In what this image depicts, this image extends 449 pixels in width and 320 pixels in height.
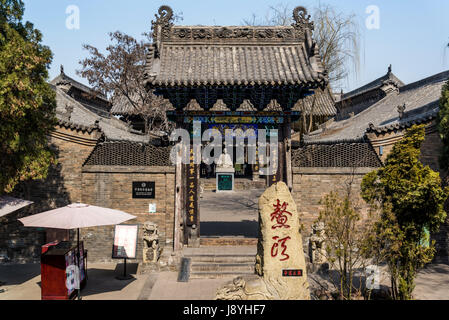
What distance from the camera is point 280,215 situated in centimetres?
697

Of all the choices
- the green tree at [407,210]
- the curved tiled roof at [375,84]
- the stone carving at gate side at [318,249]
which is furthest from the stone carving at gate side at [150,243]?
the curved tiled roof at [375,84]

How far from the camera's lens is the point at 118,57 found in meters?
21.3

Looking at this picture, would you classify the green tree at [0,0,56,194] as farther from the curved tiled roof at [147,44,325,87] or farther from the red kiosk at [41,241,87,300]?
the curved tiled roof at [147,44,325,87]

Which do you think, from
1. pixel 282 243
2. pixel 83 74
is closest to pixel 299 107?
pixel 83 74

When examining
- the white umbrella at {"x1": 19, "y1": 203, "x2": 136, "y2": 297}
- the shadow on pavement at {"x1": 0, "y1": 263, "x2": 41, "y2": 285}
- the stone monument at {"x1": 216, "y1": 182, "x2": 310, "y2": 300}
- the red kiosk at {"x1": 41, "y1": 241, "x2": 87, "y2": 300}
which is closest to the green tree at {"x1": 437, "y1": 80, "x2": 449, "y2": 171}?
the stone monument at {"x1": 216, "y1": 182, "x2": 310, "y2": 300}

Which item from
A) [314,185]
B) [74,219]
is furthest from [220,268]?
[74,219]

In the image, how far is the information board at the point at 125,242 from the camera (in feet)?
32.4

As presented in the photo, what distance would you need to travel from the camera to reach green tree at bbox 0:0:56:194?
775 cm

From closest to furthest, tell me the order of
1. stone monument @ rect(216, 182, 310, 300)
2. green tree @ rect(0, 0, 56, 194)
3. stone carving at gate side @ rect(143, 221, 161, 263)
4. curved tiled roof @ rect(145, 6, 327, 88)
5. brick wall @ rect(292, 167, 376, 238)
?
stone monument @ rect(216, 182, 310, 300)
green tree @ rect(0, 0, 56, 194)
curved tiled roof @ rect(145, 6, 327, 88)
stone carving at gate side @ rect(143, 221, 161, 263)
brick wall @ rect(292, 167, 376, 238)

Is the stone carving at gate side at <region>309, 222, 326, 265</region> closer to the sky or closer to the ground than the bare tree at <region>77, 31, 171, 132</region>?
closer to the ground

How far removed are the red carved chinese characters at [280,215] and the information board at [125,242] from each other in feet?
15.5

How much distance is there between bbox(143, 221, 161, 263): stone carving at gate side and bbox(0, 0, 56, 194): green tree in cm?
309

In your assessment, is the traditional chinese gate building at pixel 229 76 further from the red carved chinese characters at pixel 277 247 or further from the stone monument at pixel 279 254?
the red carved chinese characters at pixel 277 247
